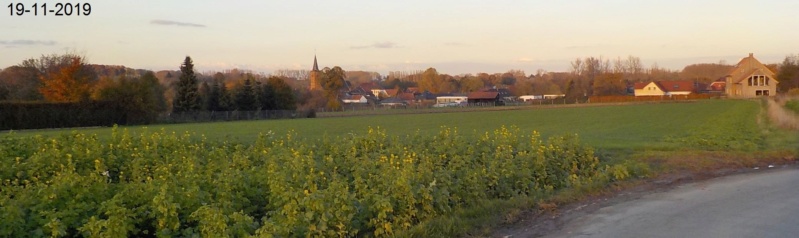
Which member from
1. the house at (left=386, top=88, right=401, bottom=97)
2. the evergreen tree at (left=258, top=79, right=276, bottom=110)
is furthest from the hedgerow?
the house at (left=386, top=88, right=401, bottom=97)

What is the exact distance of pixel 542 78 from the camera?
7062 inches

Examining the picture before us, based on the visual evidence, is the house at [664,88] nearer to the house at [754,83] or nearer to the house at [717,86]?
the house at [717,86]

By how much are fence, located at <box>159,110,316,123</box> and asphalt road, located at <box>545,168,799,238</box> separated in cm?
6456

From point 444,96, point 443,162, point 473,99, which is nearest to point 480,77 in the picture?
point 444,96

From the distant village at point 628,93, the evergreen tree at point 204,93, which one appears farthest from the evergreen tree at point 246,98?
the distant village at point 628,93

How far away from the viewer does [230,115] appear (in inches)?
3127

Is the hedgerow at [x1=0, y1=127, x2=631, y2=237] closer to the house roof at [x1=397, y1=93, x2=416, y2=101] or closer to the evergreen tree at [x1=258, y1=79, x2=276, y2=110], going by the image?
the evergreen tree at [x1=258, y1=79, x2=276, y2=110]

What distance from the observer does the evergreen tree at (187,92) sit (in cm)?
7894

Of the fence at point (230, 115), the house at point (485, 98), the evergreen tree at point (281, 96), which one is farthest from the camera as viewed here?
the house at point (485, 98)

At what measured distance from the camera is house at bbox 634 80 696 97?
149000 mm

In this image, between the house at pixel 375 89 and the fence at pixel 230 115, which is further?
the house at pixel 375 89

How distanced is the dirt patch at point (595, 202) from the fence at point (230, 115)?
6245 centimetres

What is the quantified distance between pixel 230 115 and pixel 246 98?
225 inches

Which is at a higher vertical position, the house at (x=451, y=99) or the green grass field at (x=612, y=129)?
the house at (x=451, y=99)
